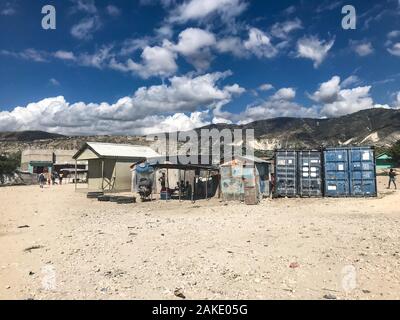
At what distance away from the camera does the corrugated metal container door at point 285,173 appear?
912 inches

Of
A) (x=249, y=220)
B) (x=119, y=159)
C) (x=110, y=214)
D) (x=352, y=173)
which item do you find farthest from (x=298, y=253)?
(x=119, y=159)

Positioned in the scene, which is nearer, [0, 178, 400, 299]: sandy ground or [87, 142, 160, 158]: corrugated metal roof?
[0, 178, 400, 299]: sandy ground

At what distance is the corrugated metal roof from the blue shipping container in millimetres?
17131

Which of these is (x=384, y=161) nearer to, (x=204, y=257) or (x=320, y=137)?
(x=204, y=257)

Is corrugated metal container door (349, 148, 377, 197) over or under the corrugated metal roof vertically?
under

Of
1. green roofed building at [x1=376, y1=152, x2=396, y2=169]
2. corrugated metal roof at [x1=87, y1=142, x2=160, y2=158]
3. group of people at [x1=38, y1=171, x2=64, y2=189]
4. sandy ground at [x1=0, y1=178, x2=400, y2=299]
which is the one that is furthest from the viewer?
green roofed building at [x1=376, y1=152, x2=396, y2=169]

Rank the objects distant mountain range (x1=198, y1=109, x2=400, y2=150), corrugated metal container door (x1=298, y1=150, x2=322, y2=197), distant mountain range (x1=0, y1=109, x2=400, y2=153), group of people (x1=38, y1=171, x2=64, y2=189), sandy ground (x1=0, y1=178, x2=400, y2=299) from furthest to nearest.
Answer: distant mountain range (x1=198, y1=109, x2=400, y2=150) < distant mountain range (x1=0, y1=109, x2=400, y2=153) < group of people (x1=38, y1=171, x2=64, y2=189) < corrugated metal container door (x1=298, y1=150, x2=322, y2=197) < sandy ground (x1=0, y1=178, x2=400, y2=299)

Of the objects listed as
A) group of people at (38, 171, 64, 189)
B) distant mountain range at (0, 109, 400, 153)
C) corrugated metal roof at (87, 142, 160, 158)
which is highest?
distant mountain range at (0, 109, 400, 153)

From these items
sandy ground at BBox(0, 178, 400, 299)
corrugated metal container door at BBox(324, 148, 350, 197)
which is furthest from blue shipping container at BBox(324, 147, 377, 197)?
sandy ground at BBox(0, 178, 400, 299)

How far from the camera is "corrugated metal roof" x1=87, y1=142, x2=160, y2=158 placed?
31.2 meters

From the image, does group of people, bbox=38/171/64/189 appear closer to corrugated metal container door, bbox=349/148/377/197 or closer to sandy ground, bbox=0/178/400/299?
sandy ground, bbox=0/178/400/299

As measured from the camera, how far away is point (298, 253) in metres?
8.64
